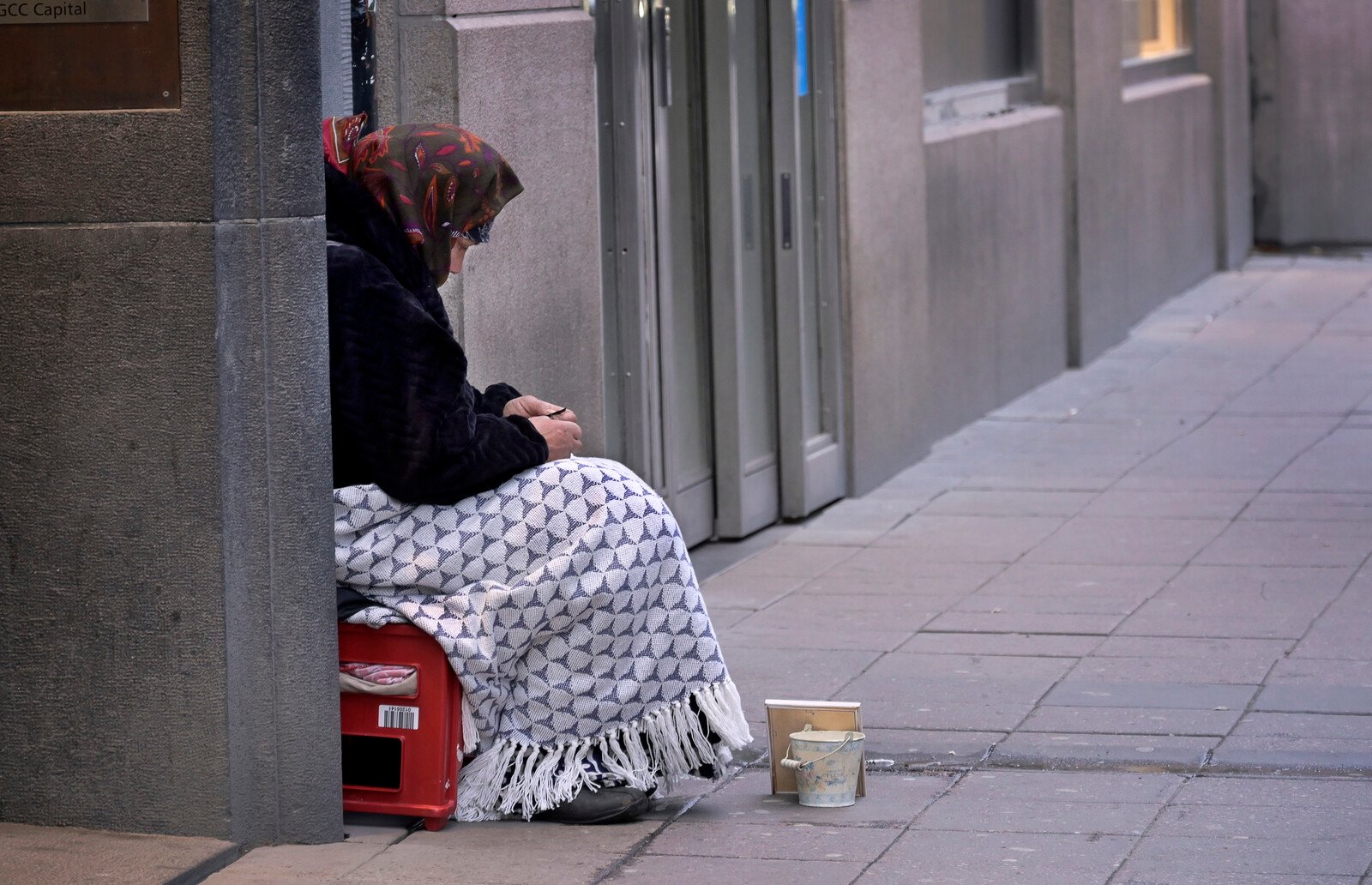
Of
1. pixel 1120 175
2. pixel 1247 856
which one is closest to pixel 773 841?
pixel 1247 856

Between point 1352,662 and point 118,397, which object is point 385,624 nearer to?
point 118,397

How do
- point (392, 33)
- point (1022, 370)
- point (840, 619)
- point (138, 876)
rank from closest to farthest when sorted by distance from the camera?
point (138, 876) < point (392, 33) < point (840, 619) < point (1022, 370)

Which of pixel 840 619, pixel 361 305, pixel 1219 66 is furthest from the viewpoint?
pixel 1219 66

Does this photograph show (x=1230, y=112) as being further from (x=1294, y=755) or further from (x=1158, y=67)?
(x=1294, y=755)

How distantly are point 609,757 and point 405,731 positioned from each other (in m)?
0.42

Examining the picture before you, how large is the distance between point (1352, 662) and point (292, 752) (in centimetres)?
294

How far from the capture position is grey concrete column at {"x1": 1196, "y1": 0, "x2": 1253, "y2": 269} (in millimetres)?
14828

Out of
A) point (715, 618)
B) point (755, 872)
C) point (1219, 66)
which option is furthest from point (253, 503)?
point (1219, 66)

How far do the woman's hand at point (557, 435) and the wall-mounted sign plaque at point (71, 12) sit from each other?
115 centimetres

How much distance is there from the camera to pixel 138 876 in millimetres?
3996

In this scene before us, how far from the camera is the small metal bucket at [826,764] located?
4.52 m

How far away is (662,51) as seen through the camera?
23.0ft

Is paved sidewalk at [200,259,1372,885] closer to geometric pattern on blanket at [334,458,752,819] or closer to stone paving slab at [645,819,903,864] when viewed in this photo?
stone paving slab at [645,819,903,864]

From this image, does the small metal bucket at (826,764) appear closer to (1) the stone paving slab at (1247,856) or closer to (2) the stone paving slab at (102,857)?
(1) the stone paving slab at (1247,856)
